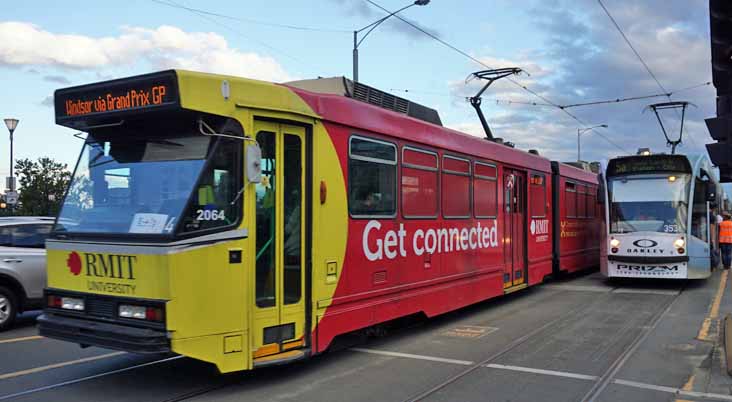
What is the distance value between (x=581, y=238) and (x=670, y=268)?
11.1ft

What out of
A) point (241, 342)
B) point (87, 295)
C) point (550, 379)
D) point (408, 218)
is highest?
A: point (408, 218)

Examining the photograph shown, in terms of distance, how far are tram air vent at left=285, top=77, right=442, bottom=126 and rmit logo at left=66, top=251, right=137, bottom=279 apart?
11.4 feet

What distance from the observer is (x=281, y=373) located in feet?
22.5

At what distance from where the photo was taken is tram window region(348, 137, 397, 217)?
24.6 feet

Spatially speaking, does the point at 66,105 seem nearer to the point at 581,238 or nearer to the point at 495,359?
the point at 495,359

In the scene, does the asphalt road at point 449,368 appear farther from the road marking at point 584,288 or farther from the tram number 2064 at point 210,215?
the road marking at point 584,288

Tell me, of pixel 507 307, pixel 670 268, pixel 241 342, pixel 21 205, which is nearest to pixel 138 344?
pixel 241 342

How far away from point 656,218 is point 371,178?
374 inches

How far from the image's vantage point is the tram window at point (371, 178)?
7488mm

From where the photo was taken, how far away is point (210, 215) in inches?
228

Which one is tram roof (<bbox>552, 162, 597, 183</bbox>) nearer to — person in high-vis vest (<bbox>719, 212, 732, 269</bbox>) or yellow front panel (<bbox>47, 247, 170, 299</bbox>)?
person in high-vis vest (<bbox>719, 212, 732, 269</bbox>)

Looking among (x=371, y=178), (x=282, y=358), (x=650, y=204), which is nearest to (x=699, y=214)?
(x=650, y=204)

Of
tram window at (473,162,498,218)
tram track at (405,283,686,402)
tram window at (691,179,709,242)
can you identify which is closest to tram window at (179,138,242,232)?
tram track at (405,283,686,402)

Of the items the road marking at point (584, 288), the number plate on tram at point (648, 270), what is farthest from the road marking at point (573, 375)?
the number plate on tram at point (648, 270)
